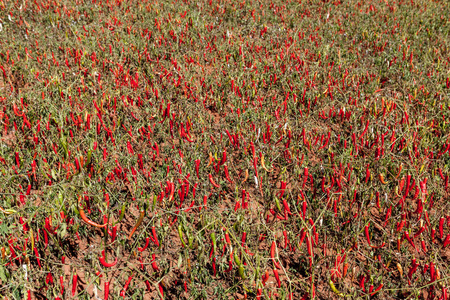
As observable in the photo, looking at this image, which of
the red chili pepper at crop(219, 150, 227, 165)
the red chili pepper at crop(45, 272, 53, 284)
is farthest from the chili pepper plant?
the red chili pepper at crop(219, 150, 227, 165)

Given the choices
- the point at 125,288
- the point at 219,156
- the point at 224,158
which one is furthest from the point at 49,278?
the point at 219,156

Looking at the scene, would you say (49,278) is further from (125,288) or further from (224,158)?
(224,158)

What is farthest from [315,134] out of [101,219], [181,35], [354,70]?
[181,35]

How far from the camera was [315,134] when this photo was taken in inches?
152

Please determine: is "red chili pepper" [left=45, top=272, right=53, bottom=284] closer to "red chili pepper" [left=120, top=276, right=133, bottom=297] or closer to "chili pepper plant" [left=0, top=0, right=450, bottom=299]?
"chili pepper plant" [left=0, top=0, right=450, bottom=299]

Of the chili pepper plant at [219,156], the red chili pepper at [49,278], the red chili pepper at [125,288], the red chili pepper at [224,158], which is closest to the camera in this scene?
the red chili pepper at [125,288]

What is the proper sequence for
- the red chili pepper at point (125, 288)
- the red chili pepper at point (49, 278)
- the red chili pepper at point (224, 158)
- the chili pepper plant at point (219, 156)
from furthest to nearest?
the red chili pepper at point (224, 158) < the chili pepper plant at point (219, 156) < the red chili pepper at point (49, 278) < the red chili pepper at point (125, 288)

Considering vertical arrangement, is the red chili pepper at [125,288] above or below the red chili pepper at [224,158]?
below

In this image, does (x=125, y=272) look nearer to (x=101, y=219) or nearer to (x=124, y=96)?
(x=101, y=219)

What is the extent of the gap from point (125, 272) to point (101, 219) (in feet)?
1.84

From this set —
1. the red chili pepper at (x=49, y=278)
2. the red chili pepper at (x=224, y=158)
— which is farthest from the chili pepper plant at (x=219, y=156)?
the red chili pepper at (x=224, y=158)

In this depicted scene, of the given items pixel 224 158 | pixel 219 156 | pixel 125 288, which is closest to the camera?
pixel 125 288

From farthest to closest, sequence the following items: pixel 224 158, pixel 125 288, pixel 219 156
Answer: pixel 219 156 → pixel 224 158 → pixel 125 288

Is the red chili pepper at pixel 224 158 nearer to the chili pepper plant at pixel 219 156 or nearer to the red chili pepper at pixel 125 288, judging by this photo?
the chili pepper plant at pixel 219 156
